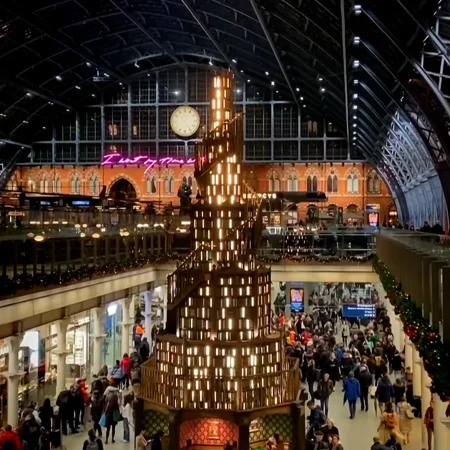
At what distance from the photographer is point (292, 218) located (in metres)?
48.1

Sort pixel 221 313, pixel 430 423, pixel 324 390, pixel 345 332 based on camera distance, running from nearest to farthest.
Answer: pixel 430 423 → pixel 221 313 → pixel 324 390 → pixel 345 332

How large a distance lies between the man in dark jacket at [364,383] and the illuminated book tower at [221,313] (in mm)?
3630

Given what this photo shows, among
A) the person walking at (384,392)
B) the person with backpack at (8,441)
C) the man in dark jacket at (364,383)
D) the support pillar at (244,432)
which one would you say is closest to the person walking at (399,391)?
the person walking at (384,392)

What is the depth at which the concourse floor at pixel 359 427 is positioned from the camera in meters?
16.3

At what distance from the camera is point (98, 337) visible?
79.6 ft

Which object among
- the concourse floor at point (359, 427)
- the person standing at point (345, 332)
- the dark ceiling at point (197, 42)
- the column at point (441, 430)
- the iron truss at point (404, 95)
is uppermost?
the dark ceiling at point (197, 42)

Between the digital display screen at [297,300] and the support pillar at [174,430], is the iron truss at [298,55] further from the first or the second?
the support pillar at [174,430]

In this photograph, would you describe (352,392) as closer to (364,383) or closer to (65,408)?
(364,383)

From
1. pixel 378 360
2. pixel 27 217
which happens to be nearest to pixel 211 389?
pixel 27 217

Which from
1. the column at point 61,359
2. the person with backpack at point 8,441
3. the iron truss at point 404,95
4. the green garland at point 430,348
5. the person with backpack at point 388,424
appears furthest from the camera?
the column at point 61,359

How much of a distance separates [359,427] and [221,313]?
201 inches

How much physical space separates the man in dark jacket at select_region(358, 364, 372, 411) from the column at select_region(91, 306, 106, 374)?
9.08 m

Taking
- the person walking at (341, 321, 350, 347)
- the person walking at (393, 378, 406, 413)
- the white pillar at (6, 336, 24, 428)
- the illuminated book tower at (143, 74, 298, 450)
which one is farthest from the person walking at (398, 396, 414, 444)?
the person walking at (341, 321, 350, 347)

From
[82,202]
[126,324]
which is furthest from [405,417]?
[82,202]
